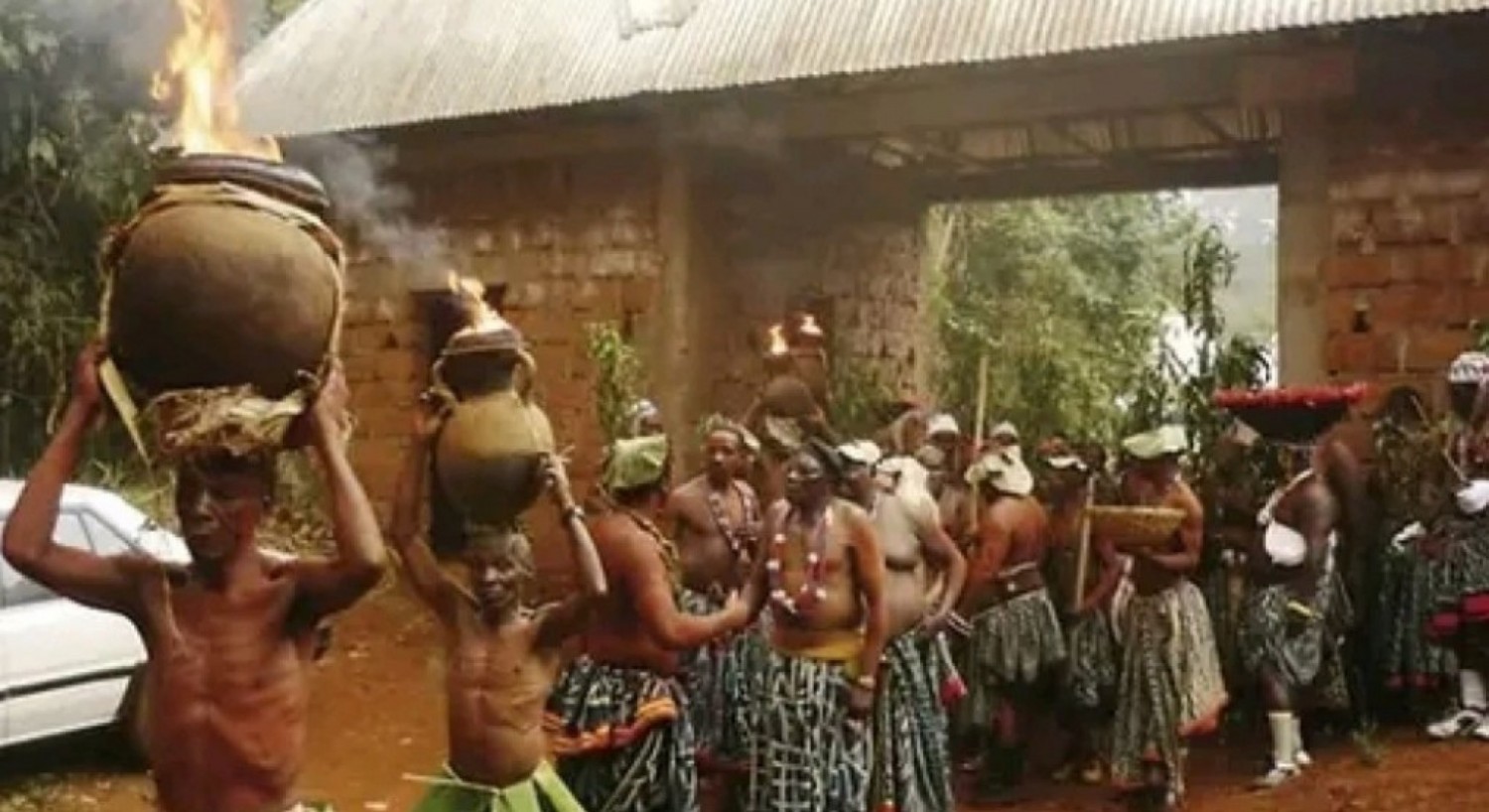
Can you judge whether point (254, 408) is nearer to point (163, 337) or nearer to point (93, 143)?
point (163, 337)

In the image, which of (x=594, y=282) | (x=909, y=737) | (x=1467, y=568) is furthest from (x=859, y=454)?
(x=594, y=282)

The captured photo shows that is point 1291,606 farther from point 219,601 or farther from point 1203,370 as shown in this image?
point 219,601

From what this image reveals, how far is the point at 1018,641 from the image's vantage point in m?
8.84

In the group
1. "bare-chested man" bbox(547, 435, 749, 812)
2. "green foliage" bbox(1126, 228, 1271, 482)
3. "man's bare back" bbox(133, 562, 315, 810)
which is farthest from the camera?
"green foliage" bbox(1126, 228, 1271, 482)

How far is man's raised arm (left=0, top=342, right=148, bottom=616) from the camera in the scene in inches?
139

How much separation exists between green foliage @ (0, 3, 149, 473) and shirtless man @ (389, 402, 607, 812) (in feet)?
33.1

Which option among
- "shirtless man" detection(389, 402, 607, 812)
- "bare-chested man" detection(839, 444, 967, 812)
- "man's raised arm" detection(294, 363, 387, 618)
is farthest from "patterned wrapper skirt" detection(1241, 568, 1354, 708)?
"man's raised arm" detection(294, 363, 387, 618)

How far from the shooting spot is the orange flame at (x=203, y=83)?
12.1 ft

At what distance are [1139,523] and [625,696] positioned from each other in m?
3.06

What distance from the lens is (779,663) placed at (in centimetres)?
675

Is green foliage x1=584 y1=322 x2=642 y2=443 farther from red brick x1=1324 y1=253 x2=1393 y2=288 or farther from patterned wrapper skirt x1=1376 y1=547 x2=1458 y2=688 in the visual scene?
patterned wrapper skirt x1=1376 y1=547 x2=1458 y2=688

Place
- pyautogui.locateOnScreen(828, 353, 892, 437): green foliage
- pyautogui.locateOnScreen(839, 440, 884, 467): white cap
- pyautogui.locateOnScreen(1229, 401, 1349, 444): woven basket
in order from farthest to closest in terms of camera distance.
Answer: pyautogui.locateOnScreen(828, 353, 892, 437): green foliage, pyautogui.locateOnScreen(1229, 401, 1349, 444): woven basket, pyautogui.locateOnScreen(839, 440, 884, 467): white cap

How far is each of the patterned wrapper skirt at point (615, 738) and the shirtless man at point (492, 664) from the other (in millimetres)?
870

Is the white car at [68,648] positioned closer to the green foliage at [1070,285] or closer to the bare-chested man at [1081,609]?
the bare-chested man at [1081,609]
